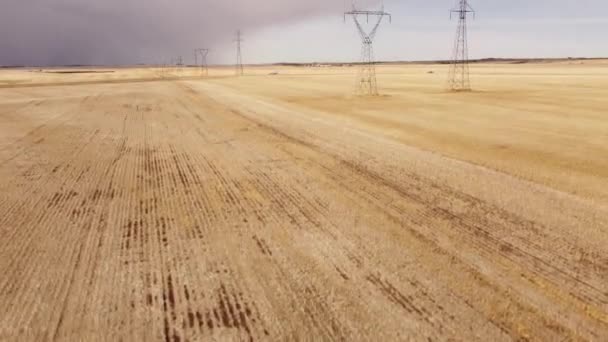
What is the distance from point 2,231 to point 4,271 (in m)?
1.84

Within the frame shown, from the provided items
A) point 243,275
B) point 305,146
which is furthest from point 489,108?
point 243,275

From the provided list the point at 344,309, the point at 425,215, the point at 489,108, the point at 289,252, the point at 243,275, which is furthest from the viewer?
the point at 489,108

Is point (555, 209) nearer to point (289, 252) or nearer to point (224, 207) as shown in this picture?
point (289, 252)

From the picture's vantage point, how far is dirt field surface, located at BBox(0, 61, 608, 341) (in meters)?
4.69

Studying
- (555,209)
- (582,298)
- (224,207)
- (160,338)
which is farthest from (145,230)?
(555,209)

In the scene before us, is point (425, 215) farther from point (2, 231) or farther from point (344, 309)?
point (2, 231)

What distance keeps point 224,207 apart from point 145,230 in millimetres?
1585

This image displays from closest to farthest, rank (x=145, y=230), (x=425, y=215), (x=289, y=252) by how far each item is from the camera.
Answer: (x=289, y=252)
(x=145, y=230)
(x=425, y=215)

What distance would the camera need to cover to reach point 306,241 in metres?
6.79

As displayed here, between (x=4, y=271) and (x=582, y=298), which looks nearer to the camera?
(x=582, y=298)

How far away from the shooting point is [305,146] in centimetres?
1462

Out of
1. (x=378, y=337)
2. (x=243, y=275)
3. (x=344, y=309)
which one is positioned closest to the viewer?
(x=378, y=337)

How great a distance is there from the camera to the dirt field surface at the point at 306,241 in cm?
469

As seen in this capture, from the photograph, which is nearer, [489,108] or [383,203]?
[383,203]
